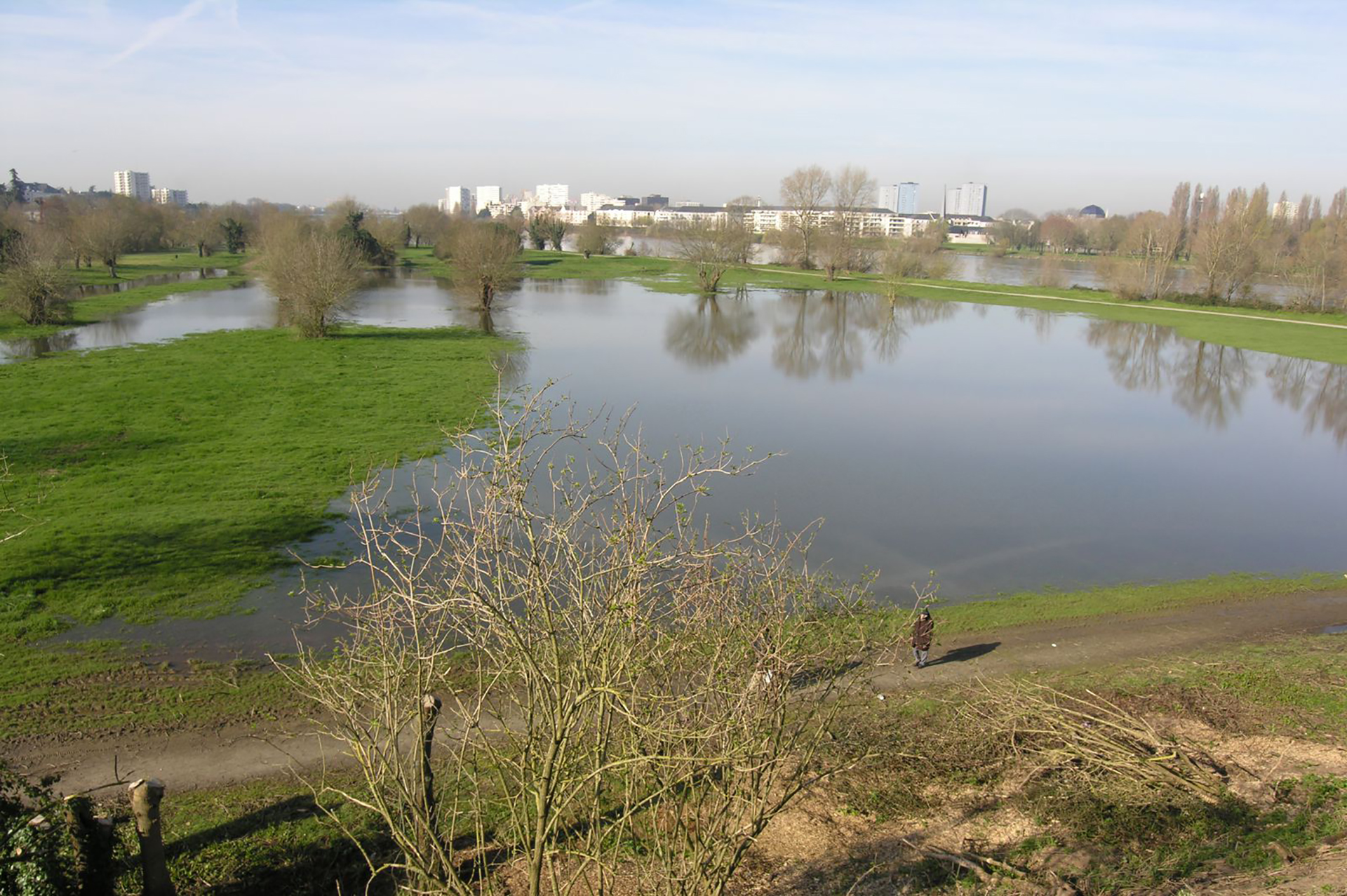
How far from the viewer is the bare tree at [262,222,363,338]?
1382 inches

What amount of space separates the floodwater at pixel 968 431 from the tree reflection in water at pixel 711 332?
0.68 ft

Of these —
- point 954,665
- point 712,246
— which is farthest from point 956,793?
point 712,246

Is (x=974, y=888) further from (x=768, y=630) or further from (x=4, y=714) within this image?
(x=4, y=714)

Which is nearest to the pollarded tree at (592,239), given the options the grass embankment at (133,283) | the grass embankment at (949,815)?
the grass embankment at (133,283)

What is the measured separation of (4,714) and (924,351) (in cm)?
3439

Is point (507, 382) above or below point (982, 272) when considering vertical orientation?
below

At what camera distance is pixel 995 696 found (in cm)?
988

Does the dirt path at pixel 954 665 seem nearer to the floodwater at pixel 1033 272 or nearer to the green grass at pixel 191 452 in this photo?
the green grass at pixel 191 452

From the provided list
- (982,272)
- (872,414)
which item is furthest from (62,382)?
(982,272)

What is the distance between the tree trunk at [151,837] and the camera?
5.96 metres

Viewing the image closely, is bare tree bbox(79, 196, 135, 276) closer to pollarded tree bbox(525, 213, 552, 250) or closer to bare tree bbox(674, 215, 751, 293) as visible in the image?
bare tree bbox(674, 215, 751, 293)

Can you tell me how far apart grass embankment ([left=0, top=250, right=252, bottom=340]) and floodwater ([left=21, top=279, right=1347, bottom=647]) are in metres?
2.25

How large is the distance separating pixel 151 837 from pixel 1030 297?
6579 centimetres

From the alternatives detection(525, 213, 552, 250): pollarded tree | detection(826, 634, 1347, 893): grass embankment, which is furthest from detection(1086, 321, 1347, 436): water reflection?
detection(525, 213, 552, 250): pollarded tree
